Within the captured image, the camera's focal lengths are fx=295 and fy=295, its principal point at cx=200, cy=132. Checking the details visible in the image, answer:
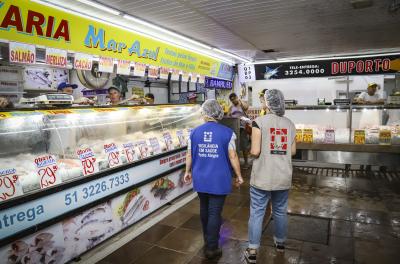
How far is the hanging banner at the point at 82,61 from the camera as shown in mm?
5418

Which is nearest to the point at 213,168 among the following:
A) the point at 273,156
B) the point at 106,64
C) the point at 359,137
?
the point at 273,156

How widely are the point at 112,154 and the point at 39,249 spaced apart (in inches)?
66.6

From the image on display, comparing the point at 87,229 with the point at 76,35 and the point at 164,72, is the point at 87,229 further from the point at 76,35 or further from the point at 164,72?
the point at 164,72

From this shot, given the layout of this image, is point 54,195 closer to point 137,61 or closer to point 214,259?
point 214,259

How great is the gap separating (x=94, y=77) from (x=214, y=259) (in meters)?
6.52

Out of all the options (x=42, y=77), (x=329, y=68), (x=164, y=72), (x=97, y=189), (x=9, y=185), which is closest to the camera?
(x=9, y=185)

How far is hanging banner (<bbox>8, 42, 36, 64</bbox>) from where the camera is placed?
4250 millimetres

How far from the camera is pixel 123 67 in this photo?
6.45 metres

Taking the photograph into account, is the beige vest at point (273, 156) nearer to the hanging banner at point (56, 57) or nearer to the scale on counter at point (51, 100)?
the scale on counter at point (51, 100)

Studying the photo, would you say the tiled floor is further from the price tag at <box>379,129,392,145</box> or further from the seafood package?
the price tag at <box>379,129,392,145</box>

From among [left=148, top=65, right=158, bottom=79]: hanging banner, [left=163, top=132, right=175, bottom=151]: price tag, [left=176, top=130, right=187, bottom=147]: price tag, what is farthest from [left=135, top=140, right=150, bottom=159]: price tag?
[left=148, top=65, right=158, bottom=79]: hanging banner

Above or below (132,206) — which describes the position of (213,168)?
above

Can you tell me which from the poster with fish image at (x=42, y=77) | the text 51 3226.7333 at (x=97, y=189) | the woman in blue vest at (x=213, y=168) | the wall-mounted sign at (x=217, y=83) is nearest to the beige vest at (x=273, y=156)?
the woman in blue vest at (x=213, y=168)

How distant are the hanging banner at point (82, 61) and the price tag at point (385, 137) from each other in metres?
6.60
